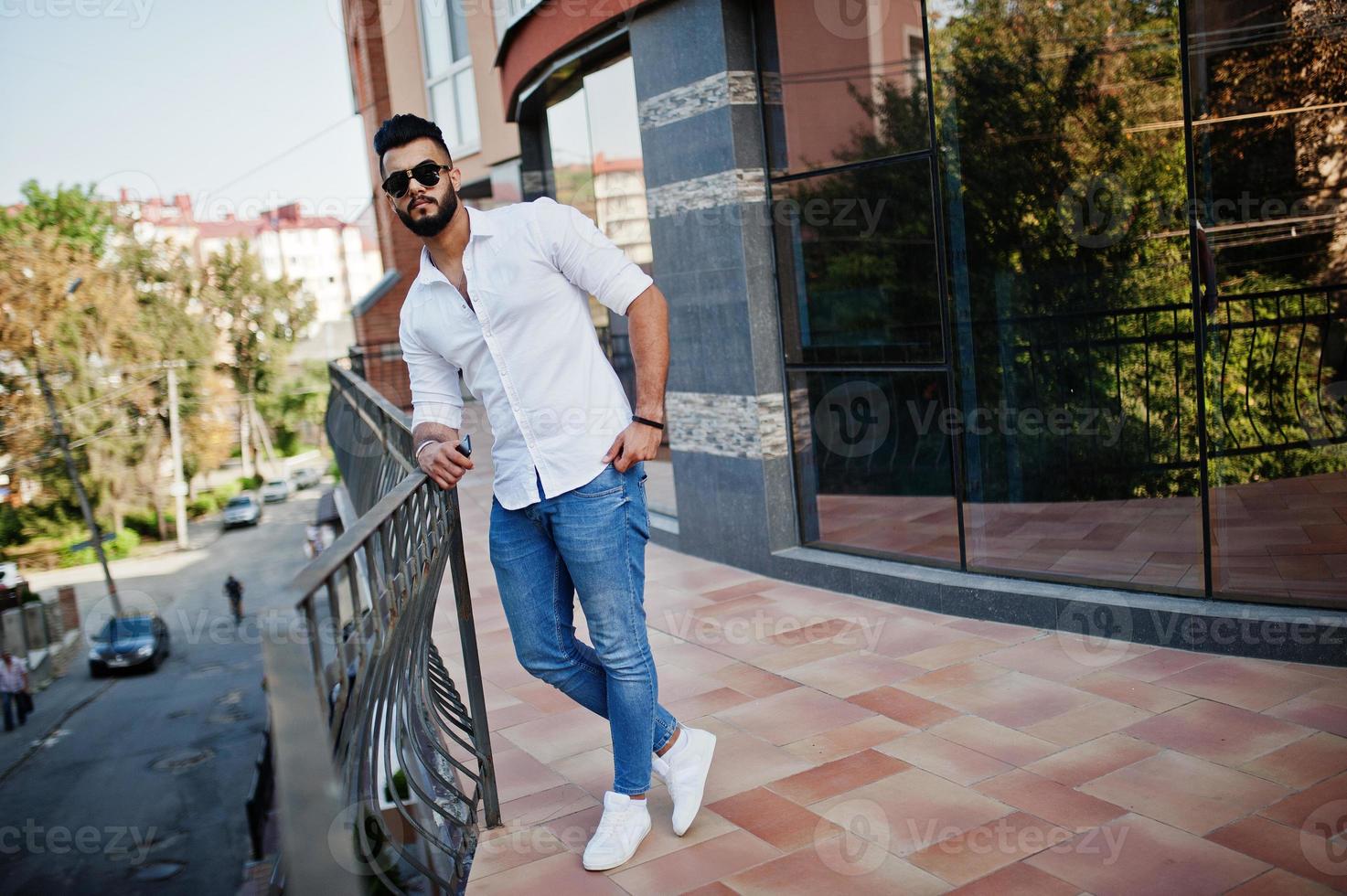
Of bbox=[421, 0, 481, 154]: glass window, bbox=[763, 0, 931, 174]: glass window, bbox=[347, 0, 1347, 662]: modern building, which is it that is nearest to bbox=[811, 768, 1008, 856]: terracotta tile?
bbox=[347, 0, 1347, 662]: modern building

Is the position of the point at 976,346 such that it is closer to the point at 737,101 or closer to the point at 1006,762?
the point at 737,101

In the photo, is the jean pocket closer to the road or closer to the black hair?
the black hair

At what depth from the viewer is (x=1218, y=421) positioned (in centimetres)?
580

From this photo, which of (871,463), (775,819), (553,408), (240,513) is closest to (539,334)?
(553,408)

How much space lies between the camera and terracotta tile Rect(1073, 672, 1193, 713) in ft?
11.4

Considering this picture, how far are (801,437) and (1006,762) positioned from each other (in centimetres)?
282

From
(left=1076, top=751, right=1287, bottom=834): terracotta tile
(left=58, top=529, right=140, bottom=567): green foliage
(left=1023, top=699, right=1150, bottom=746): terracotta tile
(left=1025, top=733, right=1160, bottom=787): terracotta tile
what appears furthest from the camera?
(left=58, top=529, right=140, bottom=567): green foliage

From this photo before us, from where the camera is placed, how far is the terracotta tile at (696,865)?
262 cm

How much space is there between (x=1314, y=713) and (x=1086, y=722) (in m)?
0.68

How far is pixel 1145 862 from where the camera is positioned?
249cm

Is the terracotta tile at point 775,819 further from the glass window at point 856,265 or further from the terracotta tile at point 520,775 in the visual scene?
the glass window at point 856,265

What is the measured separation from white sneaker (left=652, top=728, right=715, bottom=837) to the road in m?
6.48

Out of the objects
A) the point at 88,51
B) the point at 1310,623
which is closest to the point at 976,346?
the point at 1310,623

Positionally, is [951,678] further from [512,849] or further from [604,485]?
[604,485]
